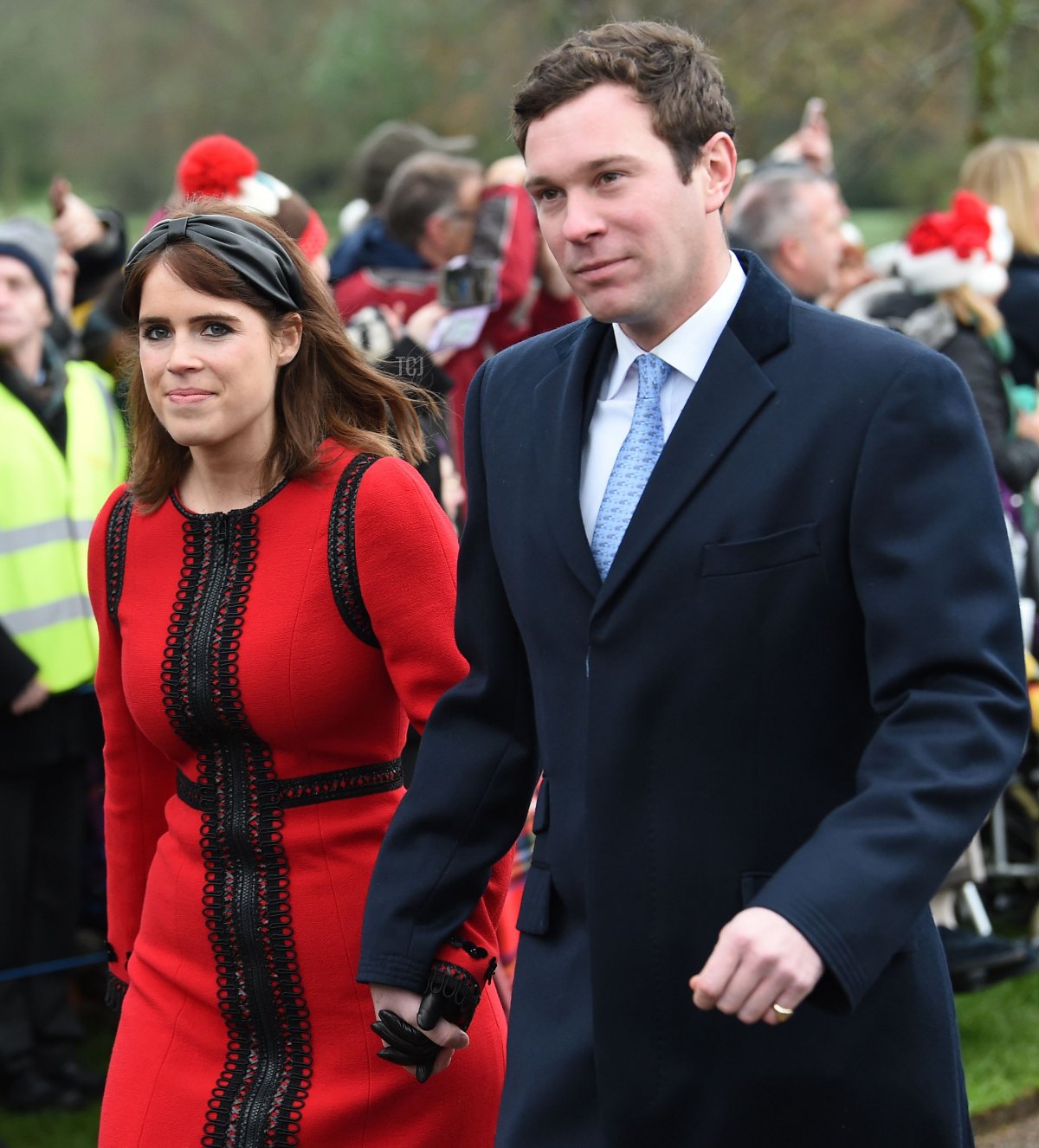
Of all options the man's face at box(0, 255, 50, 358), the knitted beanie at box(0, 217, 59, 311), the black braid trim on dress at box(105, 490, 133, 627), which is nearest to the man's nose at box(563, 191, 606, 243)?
the black braid trim on dress at box(105, 490, 133, 627)

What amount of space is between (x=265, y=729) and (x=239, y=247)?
2.76ft

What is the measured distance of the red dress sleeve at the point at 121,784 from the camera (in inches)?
132

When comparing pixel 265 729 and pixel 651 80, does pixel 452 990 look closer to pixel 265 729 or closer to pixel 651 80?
pixel 265 729

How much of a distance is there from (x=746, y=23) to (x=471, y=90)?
4205 mm

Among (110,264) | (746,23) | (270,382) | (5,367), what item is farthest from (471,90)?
(270,382)

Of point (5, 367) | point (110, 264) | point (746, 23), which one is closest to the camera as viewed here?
point (5, 367)

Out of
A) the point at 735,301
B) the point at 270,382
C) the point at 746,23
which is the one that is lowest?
the point at 735,301

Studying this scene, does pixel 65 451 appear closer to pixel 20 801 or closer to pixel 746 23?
pixel 20 801

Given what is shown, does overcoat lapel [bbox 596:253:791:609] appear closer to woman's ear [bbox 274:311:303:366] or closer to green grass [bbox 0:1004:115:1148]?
woman's ear [bbox 274:311:303:366]

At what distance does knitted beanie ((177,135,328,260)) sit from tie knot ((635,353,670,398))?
2.73 m

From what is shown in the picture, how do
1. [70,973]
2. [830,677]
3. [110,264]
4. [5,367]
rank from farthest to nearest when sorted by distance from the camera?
[110,264] < [70,973] < [5,367] < [830,677]

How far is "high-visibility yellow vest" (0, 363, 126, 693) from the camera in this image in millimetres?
5168

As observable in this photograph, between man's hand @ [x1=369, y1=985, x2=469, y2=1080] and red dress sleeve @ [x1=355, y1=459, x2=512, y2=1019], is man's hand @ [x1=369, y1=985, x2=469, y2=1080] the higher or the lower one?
the lower one

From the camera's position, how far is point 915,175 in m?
19.7
